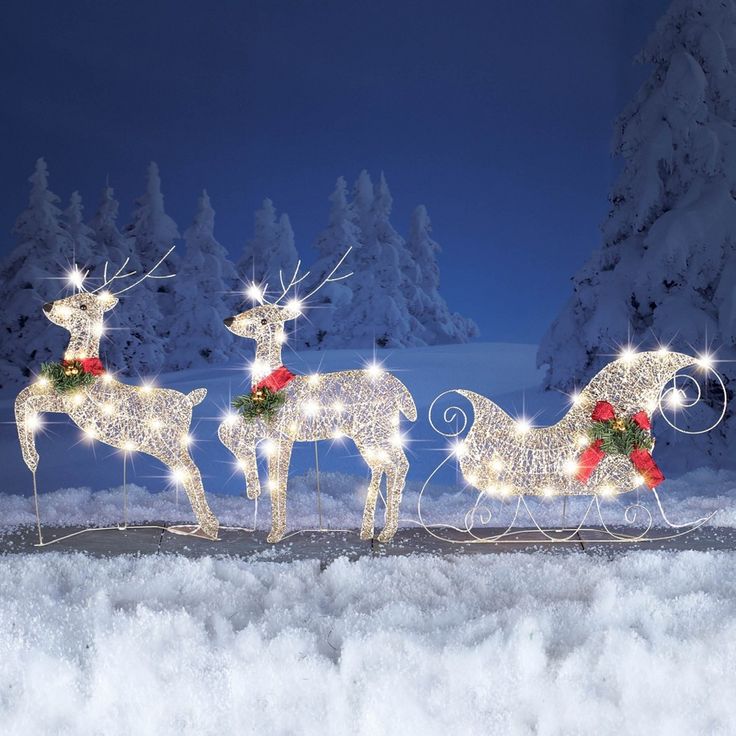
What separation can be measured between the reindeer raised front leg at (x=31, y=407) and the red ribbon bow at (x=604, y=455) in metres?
2.80

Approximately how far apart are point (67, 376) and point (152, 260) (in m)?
12.0

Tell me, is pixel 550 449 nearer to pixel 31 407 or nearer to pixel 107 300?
pixel 107 300

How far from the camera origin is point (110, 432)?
4414 mm

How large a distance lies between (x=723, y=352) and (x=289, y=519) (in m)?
4.59

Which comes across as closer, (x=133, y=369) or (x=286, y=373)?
(x=286, y=373)

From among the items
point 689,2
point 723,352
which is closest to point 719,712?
point 723,352

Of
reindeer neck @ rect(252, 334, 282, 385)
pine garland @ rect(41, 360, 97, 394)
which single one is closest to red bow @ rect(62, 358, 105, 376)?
pine garland @ rect(41, 360, 97, 394)

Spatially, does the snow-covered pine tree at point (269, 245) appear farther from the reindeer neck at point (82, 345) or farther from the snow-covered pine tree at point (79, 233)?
the reindeer neck at point (82, 345)

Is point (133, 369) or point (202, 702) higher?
point (133, 369)

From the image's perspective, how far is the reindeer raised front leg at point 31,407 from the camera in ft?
14.5

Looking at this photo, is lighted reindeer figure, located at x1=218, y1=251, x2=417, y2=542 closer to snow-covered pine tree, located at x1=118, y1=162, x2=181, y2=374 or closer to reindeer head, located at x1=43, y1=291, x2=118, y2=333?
reindeer head, located at x1=43, y1=291, x2=118, y2=333

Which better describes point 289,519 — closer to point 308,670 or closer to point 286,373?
point 286,373

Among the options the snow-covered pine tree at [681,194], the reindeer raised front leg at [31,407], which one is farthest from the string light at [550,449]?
the snow-covered pine tree at [681,194]

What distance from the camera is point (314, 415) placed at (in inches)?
169
